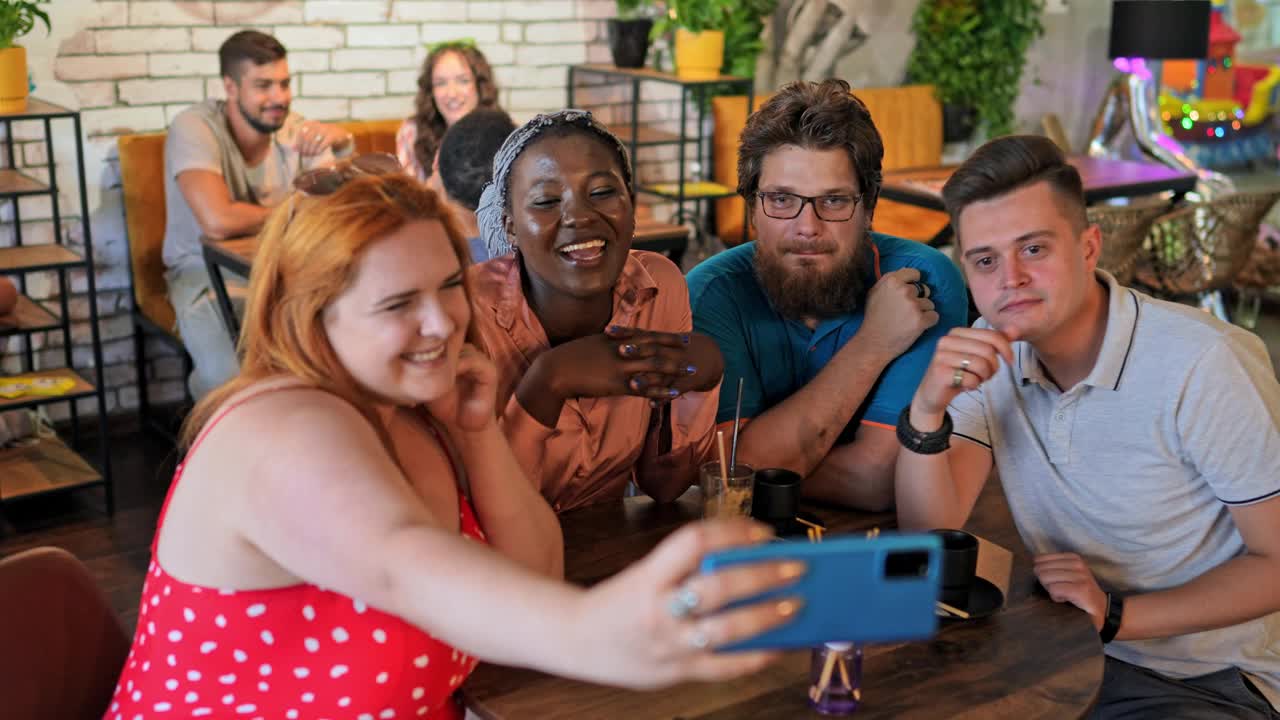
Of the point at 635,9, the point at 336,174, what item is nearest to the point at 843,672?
the point at 336,174

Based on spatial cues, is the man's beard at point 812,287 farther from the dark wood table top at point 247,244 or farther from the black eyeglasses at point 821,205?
the dark wood table top at point 247,244

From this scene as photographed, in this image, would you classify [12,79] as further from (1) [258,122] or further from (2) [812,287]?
(2) [812,287]

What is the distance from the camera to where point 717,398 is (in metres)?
2.09

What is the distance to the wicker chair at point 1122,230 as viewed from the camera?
15.7 ft

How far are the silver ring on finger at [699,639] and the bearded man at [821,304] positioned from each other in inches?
45.1

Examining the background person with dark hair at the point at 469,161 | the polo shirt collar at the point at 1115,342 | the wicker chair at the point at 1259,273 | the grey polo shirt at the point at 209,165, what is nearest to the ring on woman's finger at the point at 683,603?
the polo shirt collar at the point at 1115,342

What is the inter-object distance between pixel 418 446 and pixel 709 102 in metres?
4.64

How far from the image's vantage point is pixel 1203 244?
17.9 ft

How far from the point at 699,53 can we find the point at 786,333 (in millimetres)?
3481

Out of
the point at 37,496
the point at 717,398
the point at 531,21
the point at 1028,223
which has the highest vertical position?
the point at 531,21

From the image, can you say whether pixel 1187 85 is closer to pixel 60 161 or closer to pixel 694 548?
pixel 60 161

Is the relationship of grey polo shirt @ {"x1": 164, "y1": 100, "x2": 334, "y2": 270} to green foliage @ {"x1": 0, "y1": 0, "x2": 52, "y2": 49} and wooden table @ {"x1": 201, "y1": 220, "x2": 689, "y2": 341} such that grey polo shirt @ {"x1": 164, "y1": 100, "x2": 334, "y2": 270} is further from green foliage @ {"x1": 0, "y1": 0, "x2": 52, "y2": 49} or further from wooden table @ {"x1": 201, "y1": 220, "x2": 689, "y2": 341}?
green foliage @ {"x1": 0, "y1": 0, "x2": 52, "y2": 49}

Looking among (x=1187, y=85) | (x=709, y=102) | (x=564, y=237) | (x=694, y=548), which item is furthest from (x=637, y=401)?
(x=1187, y=85)

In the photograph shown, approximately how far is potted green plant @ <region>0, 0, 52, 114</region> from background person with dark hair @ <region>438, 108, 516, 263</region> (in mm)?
1349
